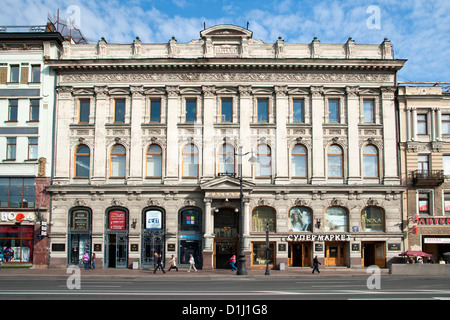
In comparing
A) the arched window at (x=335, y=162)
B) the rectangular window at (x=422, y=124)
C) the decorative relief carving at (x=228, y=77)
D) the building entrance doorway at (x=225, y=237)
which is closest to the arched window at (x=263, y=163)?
the building entrance doorway at (x=225, y=237)

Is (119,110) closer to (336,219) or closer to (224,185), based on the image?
(224,185)

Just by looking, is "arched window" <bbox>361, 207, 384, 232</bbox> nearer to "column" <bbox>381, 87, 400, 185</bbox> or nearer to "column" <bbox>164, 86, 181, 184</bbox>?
"column" <bbox>381, 87, 400, 185</bbox>

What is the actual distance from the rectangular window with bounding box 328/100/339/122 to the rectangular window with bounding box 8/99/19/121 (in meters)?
27.8

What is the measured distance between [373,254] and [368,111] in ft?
41.2

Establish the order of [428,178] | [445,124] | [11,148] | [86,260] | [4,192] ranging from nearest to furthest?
[86,260]
[428,178]
[4,192]
[11,148]
[445,124]

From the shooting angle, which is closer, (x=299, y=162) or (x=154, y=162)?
(x=154, y=162)

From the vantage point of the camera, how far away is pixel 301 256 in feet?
121

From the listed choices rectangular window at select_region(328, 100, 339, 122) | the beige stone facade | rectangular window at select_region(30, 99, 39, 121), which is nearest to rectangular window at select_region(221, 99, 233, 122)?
rectangular window at select_region(328, 100, 339, 122)

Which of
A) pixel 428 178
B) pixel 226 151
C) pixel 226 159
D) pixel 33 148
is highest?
pixel 33 148

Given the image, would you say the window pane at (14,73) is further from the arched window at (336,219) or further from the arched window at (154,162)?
the arched window at (336,219)

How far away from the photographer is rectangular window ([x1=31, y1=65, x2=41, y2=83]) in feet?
127

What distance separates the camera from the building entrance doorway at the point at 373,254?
120 ft

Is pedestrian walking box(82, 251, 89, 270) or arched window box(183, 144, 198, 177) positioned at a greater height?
arched window box(183, 144, 198, 177)

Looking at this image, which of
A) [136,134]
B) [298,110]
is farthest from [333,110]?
[136,134]
